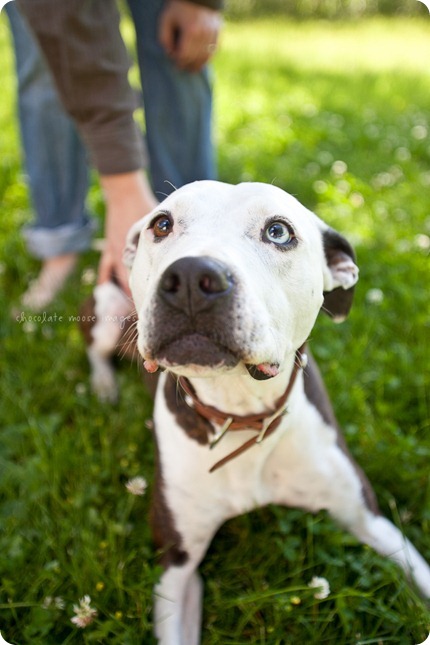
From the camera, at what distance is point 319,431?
7.52 feet

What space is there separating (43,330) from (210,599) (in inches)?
73.5

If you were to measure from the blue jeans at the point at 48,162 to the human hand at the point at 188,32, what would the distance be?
0.76 meters

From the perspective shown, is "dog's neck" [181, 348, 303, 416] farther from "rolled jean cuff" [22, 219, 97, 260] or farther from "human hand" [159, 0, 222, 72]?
"rolled jean cuff" [22, 219, 97, 260]

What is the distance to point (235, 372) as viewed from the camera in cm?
177

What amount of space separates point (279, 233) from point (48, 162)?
2509mm

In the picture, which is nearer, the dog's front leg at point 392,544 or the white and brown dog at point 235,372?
the white and brown dog at point 235,372

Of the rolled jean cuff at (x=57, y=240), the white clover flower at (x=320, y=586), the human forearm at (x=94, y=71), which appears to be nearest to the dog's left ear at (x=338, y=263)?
the white clover flower at (x=320, y=586)

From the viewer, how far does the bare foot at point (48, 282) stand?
12.7 ft

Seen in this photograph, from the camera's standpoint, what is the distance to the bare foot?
12.7ft

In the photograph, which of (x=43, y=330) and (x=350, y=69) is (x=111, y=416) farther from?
(x=350, y=69)

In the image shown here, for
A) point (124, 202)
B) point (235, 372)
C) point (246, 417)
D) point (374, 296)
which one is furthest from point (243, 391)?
point (374, 296)

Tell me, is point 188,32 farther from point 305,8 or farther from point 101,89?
point 305,8

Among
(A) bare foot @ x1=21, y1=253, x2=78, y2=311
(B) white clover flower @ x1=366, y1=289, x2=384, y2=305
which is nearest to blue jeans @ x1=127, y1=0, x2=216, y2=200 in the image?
(A) bare foot @ x1=21, y1=253, x2=78, y2=311

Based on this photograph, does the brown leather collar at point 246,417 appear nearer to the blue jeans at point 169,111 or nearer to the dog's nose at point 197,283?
the dog's nose at point 197,283
